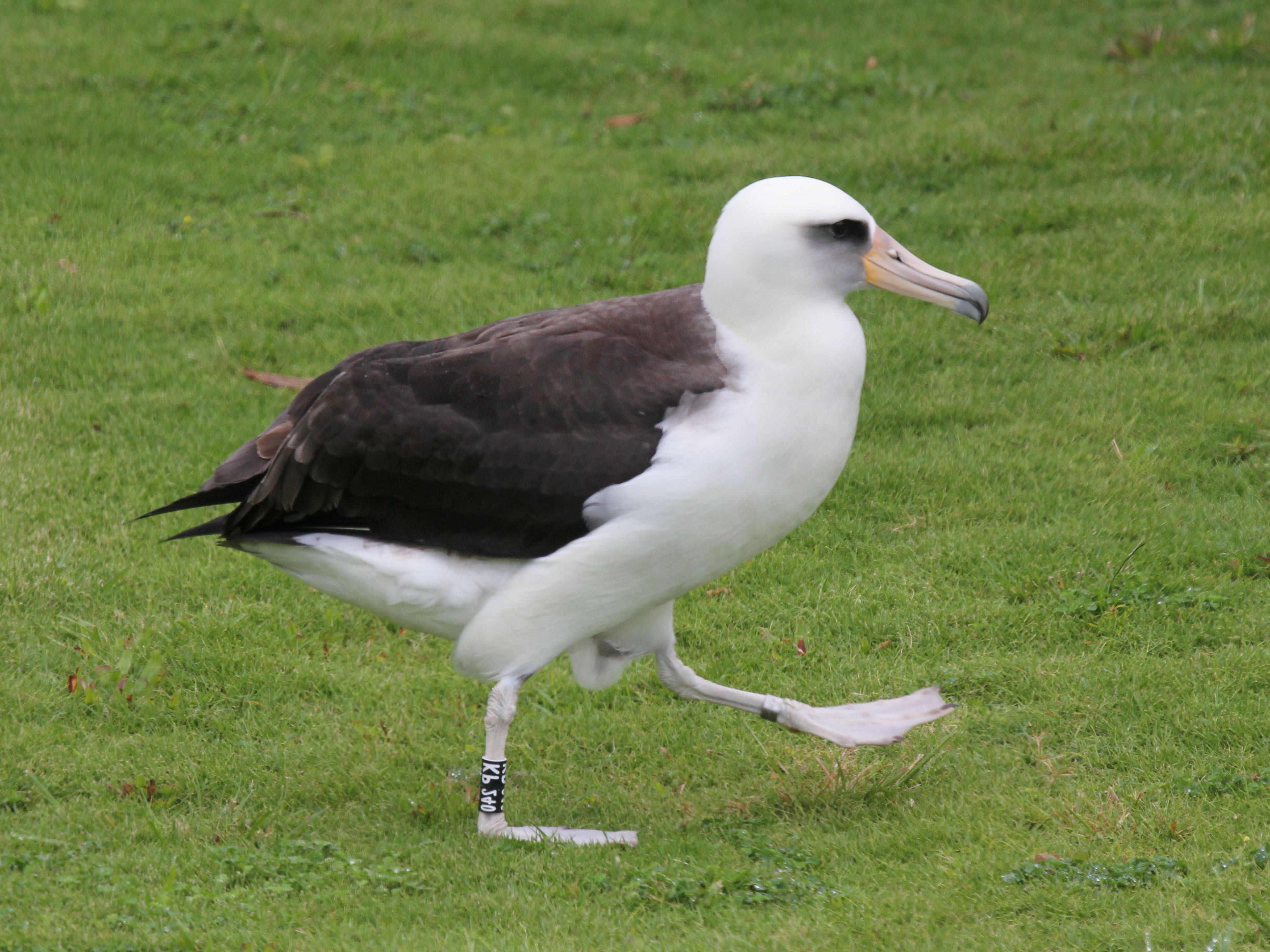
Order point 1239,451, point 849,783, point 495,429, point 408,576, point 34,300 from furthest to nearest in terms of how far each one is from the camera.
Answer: point 34,300
point 1239,451
point 849,783
point 408,576
point 495,429

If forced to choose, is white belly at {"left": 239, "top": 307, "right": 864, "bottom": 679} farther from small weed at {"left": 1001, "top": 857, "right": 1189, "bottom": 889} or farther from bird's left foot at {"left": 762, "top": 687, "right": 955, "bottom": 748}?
small weed at {"left": 1001, "top": 857, "right": 1189, "bottom": 889}

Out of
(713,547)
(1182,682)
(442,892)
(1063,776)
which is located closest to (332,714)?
(442,892)

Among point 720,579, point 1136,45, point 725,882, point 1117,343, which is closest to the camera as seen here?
point 725,882

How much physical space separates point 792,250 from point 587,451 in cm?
84

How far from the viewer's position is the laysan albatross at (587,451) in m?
4.20

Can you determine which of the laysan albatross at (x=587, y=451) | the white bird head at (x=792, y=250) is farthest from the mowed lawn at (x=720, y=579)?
the white bird head at (x=792, y=250)

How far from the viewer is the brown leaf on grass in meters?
7.43

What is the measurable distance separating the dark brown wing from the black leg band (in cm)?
68

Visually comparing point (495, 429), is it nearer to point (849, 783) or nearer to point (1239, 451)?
point (849, 783)

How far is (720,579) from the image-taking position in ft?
20.2

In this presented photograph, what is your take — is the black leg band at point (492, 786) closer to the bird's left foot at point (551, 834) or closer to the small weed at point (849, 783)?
the bird's left foot at point (551, 834)

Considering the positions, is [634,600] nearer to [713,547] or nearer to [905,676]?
[713,547]

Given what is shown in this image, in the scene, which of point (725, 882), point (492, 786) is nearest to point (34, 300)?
point (492, 786)

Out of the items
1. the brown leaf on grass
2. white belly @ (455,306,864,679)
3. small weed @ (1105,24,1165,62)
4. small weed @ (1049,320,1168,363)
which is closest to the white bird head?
white belly @ (455,306,864,679)
